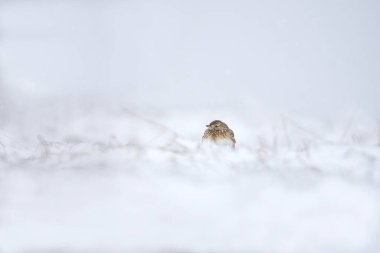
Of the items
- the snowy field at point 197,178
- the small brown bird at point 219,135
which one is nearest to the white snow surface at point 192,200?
the snowy field at point 197,178

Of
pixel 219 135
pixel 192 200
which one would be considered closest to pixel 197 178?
pixel 192 200

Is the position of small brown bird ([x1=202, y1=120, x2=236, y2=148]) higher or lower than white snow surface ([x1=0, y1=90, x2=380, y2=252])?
higher

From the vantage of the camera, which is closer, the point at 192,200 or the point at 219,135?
the point at 192,200

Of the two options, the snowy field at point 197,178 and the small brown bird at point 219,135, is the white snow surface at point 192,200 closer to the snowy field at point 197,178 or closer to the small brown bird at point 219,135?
the snowy field at point 197,178

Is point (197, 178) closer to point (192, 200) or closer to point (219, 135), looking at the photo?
point (192, 200)

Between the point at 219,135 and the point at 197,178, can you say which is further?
the point at 219,135

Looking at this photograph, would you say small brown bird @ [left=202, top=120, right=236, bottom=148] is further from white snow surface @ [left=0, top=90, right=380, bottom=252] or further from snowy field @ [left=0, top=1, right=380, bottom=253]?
white snow surface @ [left=0, top=90, right=380, bottom=252]

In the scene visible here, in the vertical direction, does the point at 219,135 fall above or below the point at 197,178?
above

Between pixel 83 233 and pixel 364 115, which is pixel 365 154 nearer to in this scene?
pixel 83 233

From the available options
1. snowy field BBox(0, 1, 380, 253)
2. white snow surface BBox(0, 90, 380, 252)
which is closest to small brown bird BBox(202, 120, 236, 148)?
snowy field BBox(0, 1, 380, 253)
